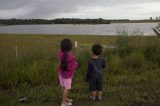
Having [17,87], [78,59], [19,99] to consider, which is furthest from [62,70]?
[78,59]

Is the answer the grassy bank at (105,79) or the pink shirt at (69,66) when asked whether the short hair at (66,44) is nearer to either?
the pink shirt at (69,66)

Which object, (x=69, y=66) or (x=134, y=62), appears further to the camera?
(x=134, y=62)

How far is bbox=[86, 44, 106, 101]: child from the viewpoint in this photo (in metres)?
6.52

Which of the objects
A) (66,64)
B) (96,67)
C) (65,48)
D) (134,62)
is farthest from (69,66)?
(134,62)

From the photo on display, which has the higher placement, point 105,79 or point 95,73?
point 95,73

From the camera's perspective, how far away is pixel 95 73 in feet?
21.5

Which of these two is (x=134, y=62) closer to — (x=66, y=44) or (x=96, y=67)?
(x=96, y=67)

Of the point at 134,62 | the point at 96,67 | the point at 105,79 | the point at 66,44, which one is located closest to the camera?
the point at 66,44

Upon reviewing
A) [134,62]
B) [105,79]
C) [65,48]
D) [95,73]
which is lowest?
[105,79]

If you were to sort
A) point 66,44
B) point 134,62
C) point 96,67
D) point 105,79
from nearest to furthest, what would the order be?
point 66,44, point 96,67, point 105,79, point 134,62

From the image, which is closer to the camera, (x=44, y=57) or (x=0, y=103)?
(x=0, y=103)

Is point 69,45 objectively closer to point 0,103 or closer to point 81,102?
point 81,102

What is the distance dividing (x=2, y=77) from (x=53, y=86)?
1343mm

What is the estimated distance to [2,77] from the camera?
26.3 feet
